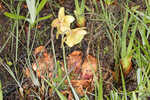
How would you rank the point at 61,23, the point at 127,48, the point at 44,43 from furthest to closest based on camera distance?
the point at 44,43 < the point at 61,23 < the point at 127,48

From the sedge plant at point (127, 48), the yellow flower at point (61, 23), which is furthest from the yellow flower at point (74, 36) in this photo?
the sedge plant at point (127, 48)

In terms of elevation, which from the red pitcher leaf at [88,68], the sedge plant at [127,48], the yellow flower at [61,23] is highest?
the yellow flower at [61,23]

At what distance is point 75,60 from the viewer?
1.31 m

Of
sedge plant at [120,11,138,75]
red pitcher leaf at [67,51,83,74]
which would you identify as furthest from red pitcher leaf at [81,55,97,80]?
sedge plant at [120,11,138,75]

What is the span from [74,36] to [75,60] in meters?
0.12

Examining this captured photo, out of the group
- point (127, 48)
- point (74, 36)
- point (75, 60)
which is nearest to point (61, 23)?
point (74, 36)

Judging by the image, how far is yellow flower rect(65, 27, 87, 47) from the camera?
1.26 m

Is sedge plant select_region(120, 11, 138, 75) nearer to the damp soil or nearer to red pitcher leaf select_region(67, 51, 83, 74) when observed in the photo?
the damp soil

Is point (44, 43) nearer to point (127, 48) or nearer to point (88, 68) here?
point (88, 68)

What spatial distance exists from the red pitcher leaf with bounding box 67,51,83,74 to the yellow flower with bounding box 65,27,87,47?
0.07 m

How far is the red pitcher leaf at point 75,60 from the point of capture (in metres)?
1.28

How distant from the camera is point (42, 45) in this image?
4.48ft

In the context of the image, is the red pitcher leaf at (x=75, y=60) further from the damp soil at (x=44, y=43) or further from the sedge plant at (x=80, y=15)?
the sedge plant at (x=80, y=15)

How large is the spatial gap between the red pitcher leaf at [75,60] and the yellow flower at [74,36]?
0.07 metres
